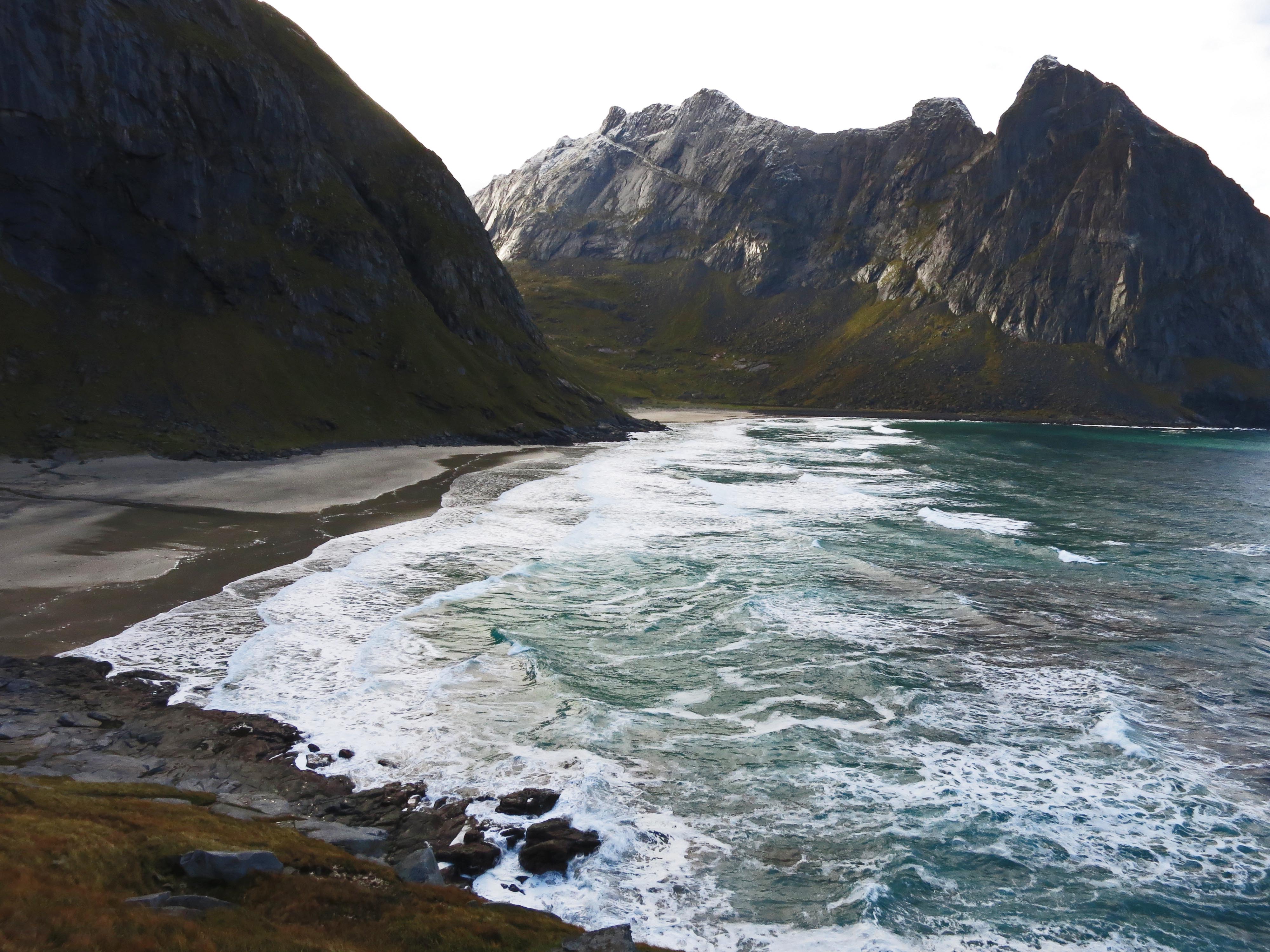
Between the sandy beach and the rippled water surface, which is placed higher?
the sandy beach

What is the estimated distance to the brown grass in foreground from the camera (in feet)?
33.6

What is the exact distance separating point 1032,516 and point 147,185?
312ft

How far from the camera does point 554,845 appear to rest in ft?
54.0

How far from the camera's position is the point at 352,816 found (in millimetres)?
17391

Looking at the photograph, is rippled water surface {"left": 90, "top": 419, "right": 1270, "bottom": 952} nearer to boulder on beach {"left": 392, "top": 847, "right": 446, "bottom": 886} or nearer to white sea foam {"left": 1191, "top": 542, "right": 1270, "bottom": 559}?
white sea foam {"left": 1191, "top": 542, "right": 1270, "bottom": 559}

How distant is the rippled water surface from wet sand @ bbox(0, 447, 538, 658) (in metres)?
2.45

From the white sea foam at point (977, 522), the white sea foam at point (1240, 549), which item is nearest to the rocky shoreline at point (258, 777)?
the white sea foam at point (977, 522)

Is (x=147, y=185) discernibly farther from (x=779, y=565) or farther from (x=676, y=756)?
(x=676, y=756)

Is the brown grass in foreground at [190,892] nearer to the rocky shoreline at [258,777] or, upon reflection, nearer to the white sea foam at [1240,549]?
the rocky shoreline at [258,777]

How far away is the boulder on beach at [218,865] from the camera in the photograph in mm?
12477

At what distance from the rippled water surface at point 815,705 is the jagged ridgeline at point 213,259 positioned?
125ft

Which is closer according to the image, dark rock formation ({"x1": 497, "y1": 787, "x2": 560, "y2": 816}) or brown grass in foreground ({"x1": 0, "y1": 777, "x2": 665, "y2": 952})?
brown grass in foreground ({"x1": 0, "y1": 777, "x2": 665, "y2": 952})

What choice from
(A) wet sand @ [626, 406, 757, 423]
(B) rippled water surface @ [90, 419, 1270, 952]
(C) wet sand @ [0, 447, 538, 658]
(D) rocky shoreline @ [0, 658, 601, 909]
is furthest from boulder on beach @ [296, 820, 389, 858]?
(A) wet sand @ [626, 406, 757, 423]

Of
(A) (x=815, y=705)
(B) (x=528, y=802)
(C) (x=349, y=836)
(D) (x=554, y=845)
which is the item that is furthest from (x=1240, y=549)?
(C) (x=349, y=836)
